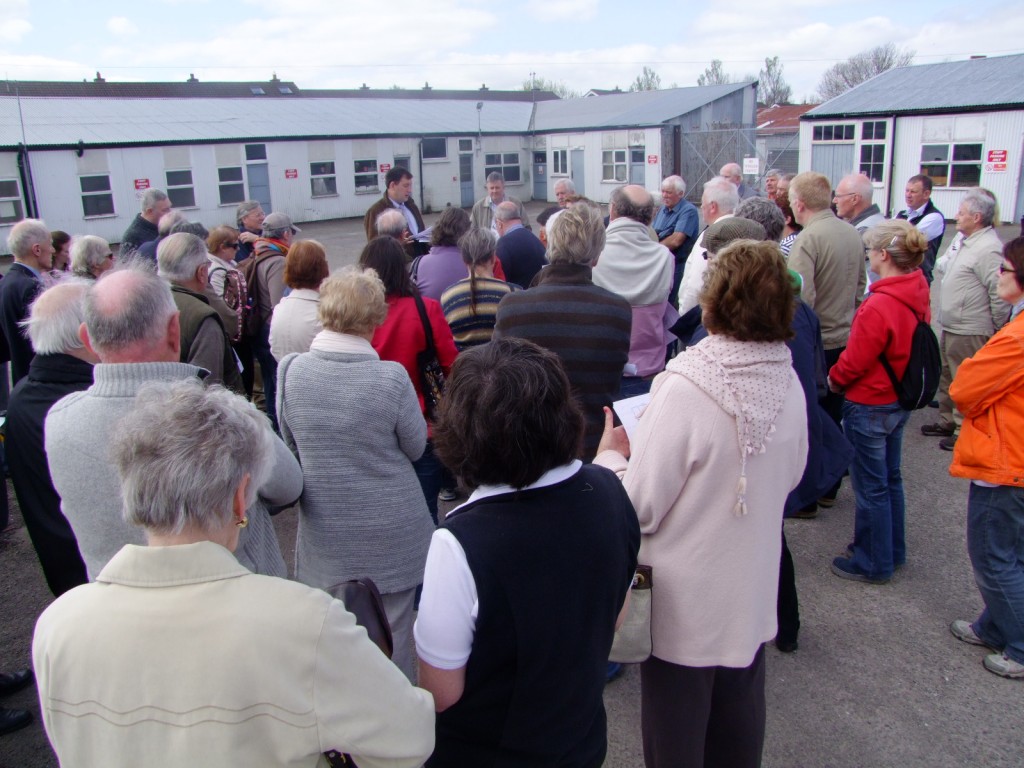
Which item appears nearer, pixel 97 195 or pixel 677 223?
pixel 677 223

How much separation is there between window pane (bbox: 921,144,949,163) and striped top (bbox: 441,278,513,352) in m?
19.8

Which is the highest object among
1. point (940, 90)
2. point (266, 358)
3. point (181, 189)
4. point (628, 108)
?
point (628, 108)

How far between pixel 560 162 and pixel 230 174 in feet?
42.4

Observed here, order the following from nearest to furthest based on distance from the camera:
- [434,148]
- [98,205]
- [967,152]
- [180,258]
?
[180,258] → [967,152] → [98,205] → [434,148]

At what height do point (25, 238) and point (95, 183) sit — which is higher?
point (95, 183)

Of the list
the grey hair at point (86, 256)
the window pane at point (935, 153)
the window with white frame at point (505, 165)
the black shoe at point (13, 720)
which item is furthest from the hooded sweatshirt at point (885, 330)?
the window with white frame at point (505, 165)

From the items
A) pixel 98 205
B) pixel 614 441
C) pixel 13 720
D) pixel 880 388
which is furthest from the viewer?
pixel 98 205

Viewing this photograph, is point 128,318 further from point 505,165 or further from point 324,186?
point 505,165

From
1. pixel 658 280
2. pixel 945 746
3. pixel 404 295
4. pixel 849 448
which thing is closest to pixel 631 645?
pixel 849 448

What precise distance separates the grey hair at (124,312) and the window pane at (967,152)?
71.7 ft

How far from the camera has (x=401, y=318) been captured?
3.59m

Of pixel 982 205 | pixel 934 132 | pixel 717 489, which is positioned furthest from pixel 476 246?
pixel 934 132

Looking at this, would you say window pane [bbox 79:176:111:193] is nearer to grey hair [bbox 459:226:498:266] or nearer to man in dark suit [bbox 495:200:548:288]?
man in dark suit [bbox 495:200:548:288]

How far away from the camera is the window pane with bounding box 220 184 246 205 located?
79.4ft
